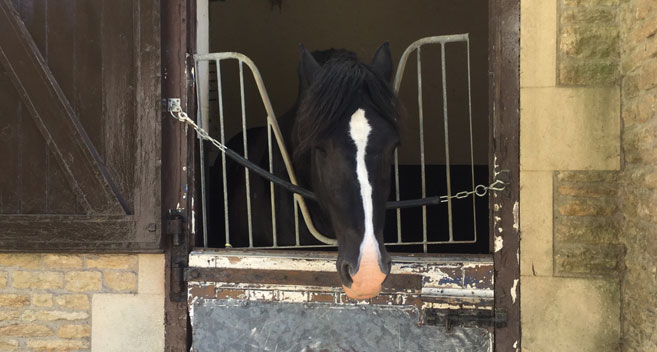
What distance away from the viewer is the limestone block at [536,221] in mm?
2426

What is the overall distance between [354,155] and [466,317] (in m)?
0.95

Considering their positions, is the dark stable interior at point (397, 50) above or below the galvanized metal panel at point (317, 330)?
above

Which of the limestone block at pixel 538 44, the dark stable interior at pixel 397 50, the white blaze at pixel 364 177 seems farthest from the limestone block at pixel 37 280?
the dark stable interior at pixel 397 50

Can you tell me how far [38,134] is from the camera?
2717mm

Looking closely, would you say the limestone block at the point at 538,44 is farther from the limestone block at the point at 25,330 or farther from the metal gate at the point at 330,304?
the limestone block at the point at 25,330

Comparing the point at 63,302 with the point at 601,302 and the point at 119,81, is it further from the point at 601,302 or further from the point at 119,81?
the point at 601,302

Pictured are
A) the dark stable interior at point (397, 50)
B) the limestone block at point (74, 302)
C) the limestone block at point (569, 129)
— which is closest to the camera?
the limestone block at point (569, 129)

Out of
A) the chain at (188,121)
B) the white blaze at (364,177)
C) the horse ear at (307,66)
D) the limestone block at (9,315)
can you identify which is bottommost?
the limestone block at (9,315)

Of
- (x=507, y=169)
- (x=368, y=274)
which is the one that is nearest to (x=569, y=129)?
(x=507, y=169)

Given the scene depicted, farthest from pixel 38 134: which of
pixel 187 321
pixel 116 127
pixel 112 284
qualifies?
pixel 187 321

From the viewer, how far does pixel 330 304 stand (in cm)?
257

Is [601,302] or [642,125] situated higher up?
[642,125]

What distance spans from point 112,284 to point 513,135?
80.9 inches

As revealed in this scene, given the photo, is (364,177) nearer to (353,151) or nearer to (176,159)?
(353,151)
